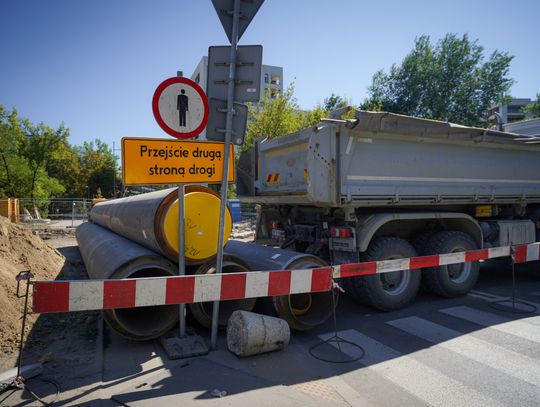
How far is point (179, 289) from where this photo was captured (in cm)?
363

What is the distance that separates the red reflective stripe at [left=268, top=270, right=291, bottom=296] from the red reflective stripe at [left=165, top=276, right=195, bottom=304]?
2.80 ft

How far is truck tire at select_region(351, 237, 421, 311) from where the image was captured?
539 centimetres

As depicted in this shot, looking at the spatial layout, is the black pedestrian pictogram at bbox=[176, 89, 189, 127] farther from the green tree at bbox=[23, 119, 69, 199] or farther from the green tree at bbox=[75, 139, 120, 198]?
the green tree at bbox=[75, 139, 120, 198]

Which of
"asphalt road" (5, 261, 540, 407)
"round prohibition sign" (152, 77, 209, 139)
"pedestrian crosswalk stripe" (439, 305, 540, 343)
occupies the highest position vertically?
"round prohibition sign" (152, 77, 209, 139)

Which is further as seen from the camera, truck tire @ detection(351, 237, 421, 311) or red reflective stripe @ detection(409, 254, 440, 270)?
truck tire @ detection(351, 237, 421, 311)

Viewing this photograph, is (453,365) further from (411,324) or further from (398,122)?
(398,122)

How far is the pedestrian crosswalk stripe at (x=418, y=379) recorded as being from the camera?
3.08 meters

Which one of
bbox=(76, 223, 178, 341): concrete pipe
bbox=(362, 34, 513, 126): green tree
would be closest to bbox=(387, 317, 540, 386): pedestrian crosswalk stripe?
bbox=(76, 223, 178, 341): concrete pipe

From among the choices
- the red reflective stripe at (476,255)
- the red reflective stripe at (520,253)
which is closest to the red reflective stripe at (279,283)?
the red reflective stripe at (476,255)

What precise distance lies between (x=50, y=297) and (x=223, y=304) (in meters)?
2.25

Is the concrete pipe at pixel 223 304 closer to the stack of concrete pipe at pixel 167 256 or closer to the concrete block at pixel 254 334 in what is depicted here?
the stack of concrete pipe at pixel 167 256

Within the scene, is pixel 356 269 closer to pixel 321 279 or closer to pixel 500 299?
pixel 321 279

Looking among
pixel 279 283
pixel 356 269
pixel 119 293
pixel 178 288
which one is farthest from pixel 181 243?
pixel 356 269

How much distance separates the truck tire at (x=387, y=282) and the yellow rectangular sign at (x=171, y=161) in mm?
2545
